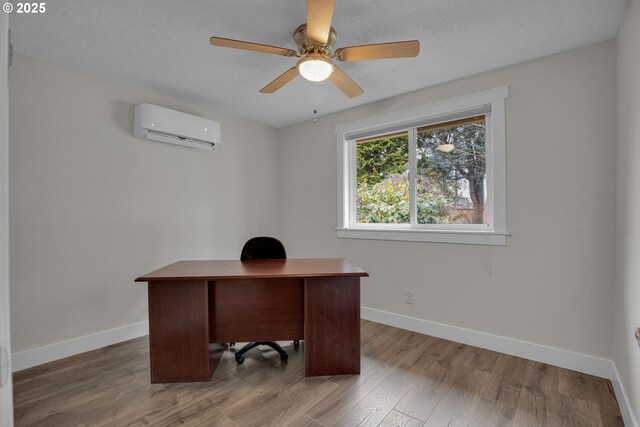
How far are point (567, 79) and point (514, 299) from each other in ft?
5.73

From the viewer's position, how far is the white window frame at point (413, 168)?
2562 millimetres

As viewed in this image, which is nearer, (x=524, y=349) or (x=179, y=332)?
(x=179, y=332)

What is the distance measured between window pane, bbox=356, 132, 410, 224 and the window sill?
0.62ft

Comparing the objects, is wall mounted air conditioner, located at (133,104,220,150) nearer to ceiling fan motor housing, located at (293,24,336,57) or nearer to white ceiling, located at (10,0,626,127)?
white ceiling, located at (10,0,626,127)

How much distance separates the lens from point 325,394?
197 cm

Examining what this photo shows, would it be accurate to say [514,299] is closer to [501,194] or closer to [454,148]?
[501,194]

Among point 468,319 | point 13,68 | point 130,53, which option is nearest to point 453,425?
point 468,319

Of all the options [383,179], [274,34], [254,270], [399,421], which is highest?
[274,34]

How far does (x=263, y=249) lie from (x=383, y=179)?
5.06 ft

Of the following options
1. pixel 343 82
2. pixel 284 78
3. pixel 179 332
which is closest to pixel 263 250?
pixel 179 332

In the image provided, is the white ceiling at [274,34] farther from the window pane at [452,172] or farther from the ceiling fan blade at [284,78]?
the window pane at [452,172]

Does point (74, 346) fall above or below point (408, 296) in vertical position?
below

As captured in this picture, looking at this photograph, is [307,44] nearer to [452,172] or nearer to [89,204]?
[452,172]

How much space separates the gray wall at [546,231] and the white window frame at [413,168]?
0.23 ft
